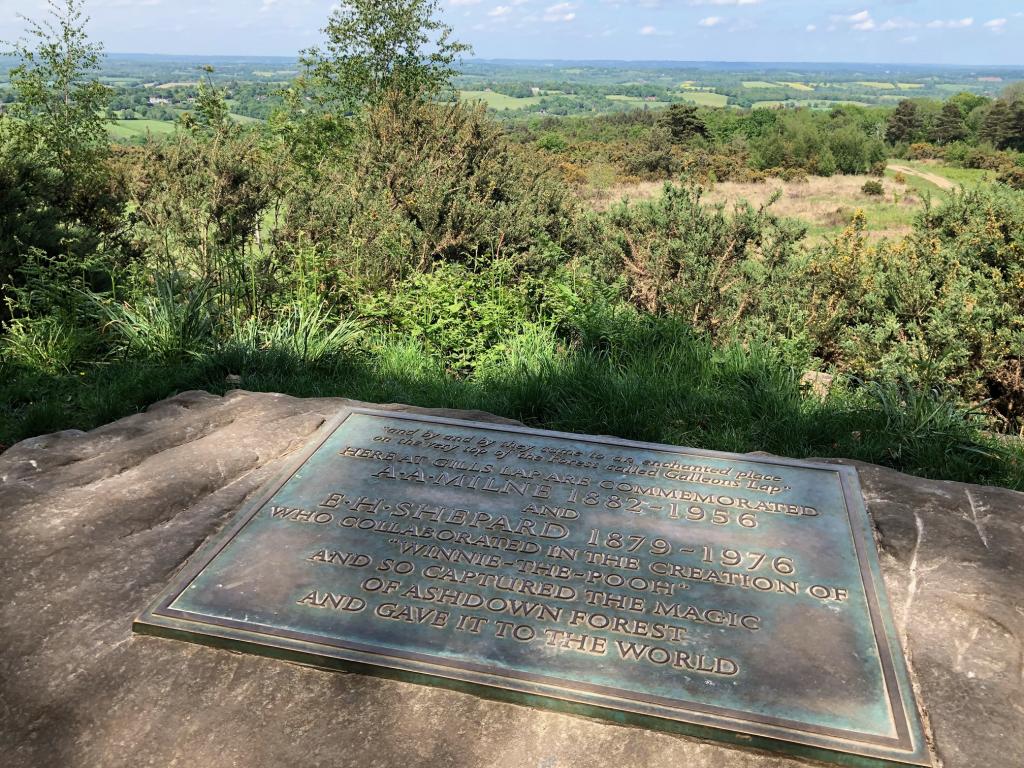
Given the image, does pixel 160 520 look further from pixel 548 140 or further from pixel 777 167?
pixel 548 140

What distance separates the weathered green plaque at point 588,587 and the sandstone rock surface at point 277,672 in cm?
6

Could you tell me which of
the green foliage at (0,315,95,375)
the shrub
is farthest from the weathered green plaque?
the shrub

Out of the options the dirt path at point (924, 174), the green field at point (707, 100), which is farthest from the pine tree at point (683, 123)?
the green field at point (707, 100)

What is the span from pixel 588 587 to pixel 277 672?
32.6 inches

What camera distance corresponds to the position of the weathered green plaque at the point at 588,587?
1776mm

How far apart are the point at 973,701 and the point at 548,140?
41.4m

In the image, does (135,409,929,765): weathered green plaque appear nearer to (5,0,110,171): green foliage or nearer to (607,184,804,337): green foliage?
(607,184,804,337): green foliage

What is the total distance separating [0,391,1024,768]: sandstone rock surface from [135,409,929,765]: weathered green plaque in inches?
2.3

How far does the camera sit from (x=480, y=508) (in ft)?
8.13

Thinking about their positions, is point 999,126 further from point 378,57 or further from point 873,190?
point 378,57

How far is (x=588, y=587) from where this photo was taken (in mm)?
2113

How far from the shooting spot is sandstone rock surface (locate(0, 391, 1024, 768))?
170cm

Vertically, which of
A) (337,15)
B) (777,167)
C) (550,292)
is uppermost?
(337,15)

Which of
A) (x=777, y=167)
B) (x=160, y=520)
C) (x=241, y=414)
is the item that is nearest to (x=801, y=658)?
(x=160, y=520)
